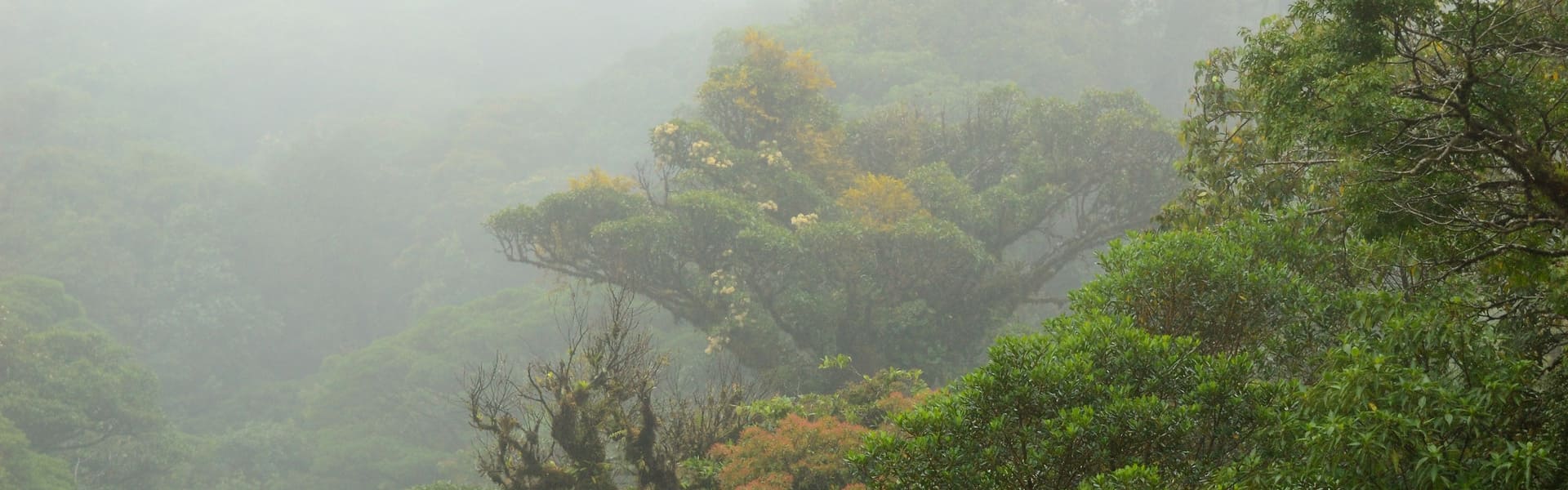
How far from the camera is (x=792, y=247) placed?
16.8 metres

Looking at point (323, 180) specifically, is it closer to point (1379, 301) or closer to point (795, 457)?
point (795, 457)

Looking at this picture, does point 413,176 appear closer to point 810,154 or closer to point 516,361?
point 516,361

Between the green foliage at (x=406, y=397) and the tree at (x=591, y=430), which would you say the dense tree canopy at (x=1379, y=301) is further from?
the green foliage at (x=406, y=397)

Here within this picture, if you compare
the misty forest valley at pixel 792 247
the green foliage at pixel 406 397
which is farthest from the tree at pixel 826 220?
the green foliage at pixel 406 397

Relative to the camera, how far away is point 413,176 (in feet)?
131

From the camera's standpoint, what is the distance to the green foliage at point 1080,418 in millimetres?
5168

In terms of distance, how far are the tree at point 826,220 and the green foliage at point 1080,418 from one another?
424 inches

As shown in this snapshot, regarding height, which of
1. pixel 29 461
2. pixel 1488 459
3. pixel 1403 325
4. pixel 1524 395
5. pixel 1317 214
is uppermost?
pixel 29 461

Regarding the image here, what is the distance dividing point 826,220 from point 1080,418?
1353 centimetres

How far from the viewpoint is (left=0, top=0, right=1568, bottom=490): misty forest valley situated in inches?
189

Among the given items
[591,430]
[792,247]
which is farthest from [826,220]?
[591,430]

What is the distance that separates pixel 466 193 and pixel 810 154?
879 inches

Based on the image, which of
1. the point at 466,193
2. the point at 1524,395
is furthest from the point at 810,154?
the point at 466,193

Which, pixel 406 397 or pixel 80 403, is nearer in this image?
pixel 80 403
